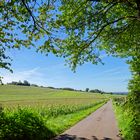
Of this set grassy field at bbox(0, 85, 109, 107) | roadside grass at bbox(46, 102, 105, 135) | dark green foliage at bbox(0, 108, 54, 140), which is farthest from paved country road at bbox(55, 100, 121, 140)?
grassy field at bbox(0, 85, 109, 107)

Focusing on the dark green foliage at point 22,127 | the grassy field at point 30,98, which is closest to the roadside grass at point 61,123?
the dark green foliage at point 22,127

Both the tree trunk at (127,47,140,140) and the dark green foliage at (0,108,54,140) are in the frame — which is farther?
the tree trunk at (127,47,140,140)

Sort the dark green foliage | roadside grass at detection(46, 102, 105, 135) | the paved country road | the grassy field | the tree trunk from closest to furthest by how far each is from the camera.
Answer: the dark green foliage
the tree trunk
the paved country road
roadside grass at detection(46, 102, 105, 135)
the grassy field

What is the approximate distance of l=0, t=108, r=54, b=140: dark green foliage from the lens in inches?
644

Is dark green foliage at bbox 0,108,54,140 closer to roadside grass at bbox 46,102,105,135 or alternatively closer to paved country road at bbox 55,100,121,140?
paved country road at bbox 55,100,121,140

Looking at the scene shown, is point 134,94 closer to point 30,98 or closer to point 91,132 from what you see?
point 91,132

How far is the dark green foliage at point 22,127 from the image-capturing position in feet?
53.7

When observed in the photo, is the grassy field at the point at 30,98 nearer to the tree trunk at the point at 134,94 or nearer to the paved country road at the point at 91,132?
the paved country road at the point at 91,132

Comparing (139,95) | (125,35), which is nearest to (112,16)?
(125,35)

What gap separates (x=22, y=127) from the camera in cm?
1784

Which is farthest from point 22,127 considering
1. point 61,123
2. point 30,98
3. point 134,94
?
point 30,98

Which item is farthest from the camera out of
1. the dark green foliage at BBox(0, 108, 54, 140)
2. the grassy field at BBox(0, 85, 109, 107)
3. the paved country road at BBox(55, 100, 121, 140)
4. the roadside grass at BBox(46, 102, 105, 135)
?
the grassy field at BBox(0, 85, 109, 107)

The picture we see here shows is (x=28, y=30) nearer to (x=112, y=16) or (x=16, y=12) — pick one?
(x=16, y=12)

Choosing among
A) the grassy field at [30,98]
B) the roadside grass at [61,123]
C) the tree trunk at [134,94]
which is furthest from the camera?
the grassy field at [30,98]
